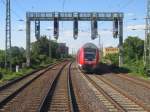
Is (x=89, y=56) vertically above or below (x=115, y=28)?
Result: below

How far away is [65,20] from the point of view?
211 ft

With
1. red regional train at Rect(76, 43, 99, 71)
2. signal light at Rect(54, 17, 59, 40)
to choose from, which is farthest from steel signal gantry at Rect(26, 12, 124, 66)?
red regional train at Rect(76, 43, 99, 71)

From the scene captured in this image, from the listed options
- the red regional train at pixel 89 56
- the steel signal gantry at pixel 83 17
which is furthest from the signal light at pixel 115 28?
A: the red regional train at pixel 89 56

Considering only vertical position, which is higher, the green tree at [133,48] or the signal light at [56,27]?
the signal light at [56,27]

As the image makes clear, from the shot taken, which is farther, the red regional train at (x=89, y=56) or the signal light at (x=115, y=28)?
the signal light at (x=115, y=28)

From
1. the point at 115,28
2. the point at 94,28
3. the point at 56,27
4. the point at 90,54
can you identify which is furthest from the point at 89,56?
the point at 56,27

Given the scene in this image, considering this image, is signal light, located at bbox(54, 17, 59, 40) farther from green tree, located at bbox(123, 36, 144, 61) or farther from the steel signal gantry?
green tree, located at bbox(123, 36, 144, 61)

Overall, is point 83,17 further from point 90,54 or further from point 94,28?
point 90,54

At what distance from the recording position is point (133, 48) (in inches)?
3378

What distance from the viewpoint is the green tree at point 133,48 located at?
8250cm

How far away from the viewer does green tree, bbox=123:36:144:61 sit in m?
82.5

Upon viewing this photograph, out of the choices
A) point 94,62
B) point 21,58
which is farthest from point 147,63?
point 21,58

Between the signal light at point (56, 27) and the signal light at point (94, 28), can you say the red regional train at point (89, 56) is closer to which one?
the signal light at point (94, 28)


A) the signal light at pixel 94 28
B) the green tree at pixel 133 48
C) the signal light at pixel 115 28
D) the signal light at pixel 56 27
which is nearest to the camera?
the signal light at pixel 115 28
